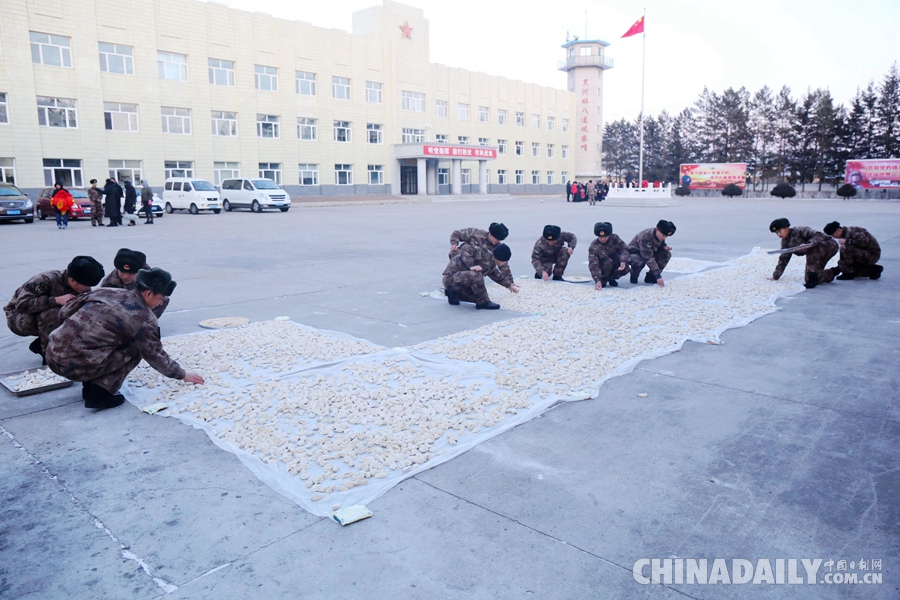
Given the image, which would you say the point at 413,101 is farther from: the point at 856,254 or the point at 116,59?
the point at 856,254

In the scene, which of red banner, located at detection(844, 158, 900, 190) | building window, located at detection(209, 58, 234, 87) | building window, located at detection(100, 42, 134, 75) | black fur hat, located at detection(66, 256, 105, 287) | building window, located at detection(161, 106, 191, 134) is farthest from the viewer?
red banner, located at detection(844, 158, 900, 190)

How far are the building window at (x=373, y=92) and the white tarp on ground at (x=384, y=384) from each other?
42040 millimetres

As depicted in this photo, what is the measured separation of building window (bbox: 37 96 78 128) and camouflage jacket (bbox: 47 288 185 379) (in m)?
33.7

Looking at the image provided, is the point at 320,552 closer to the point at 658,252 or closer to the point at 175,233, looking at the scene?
the point at 658,252

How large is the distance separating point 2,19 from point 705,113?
219ft

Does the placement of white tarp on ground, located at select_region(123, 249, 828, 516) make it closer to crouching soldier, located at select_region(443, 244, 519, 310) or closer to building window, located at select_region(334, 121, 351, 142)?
crouching soldier, located at select_region(443, 244, 519, 310)

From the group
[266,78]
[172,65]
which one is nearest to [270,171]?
[266,78]

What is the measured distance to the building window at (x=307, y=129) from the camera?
140 feet

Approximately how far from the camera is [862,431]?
3.88 meters

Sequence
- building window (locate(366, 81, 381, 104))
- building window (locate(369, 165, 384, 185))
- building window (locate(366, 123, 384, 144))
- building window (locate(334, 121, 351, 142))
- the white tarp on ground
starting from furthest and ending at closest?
building window (locate(369, 165, 384, 185)) < building window (locate(366, 123, 384, 144)) < building window (locate(366, 81, 381, 104)) < building window (locate(334, 121, 351, 142)) < the white tarp on ground

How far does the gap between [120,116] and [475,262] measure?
33346 millimetres

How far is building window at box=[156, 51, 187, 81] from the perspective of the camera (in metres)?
35.5

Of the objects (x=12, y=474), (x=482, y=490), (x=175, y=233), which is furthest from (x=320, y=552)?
(x=175, y=233)

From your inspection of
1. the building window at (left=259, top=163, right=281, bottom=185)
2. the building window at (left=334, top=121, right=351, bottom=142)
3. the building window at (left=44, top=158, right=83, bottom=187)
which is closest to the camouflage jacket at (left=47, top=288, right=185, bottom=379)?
the building window at (left=44, top=158, right=83, bottom=187)
